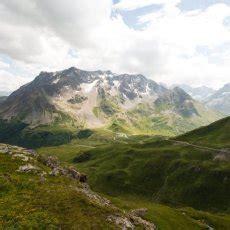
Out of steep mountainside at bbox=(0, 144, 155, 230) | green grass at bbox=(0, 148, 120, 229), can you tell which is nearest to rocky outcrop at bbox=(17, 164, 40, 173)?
steep mountainside at bbox=(0, 144, 155, 230)

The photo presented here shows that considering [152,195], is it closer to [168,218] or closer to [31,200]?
[168,218]

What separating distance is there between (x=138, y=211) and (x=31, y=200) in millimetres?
38383

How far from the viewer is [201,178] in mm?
188625

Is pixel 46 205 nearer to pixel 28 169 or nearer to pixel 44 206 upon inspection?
pixel 44 206

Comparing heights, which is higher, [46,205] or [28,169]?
[28,169]

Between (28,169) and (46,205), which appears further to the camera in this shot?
(28,169)

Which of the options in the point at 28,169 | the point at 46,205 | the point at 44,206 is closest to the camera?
the point at 44,206

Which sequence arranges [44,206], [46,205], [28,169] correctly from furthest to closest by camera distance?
[28,169] < [46,205] < [44,206]

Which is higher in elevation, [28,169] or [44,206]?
[28,169]

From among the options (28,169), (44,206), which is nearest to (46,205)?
(44,206)

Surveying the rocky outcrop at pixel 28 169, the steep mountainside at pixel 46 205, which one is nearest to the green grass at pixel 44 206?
the steep mountainside at pixel 46 205

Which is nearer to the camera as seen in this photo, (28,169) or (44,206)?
(44,206)

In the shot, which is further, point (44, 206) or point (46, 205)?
point (46, 205)

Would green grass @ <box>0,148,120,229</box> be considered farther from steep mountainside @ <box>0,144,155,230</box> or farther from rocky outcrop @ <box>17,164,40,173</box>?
rocky outcrop @ <box>17,164,40,173</box>
